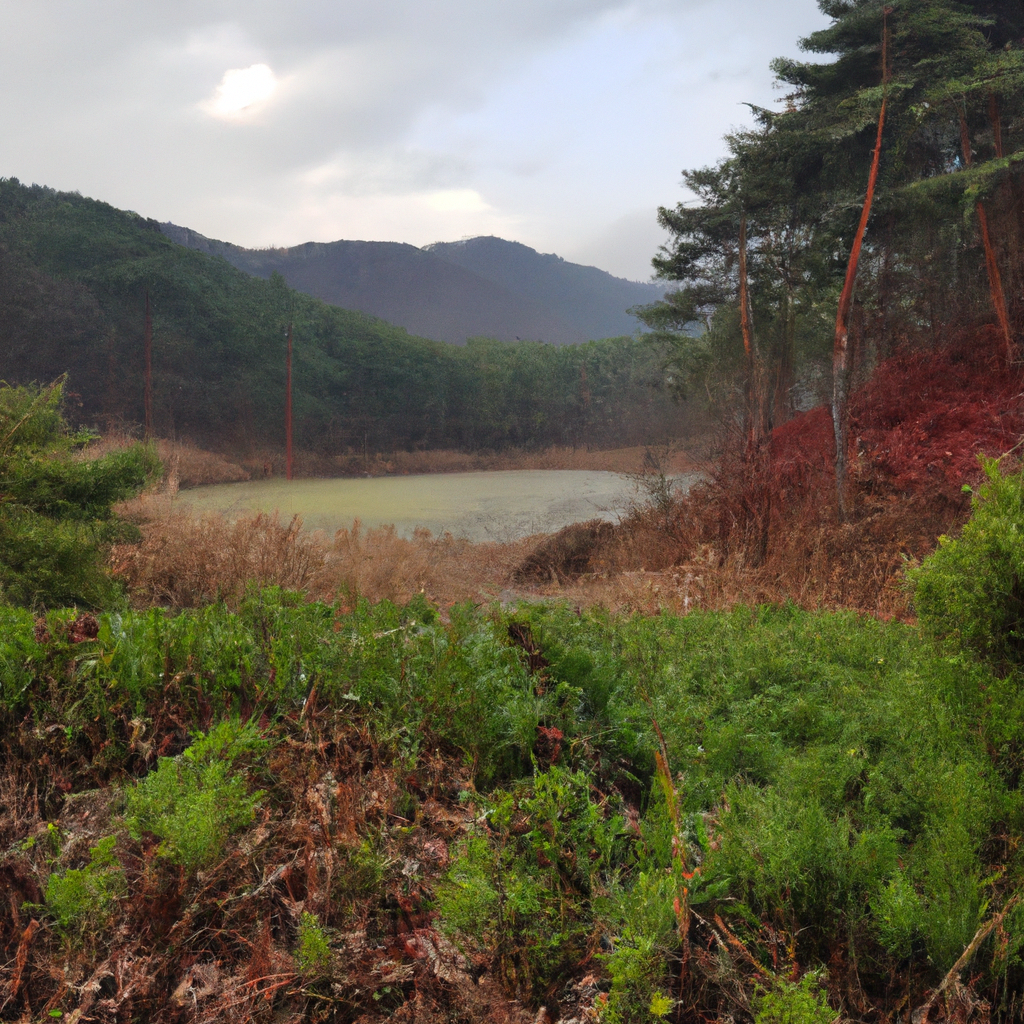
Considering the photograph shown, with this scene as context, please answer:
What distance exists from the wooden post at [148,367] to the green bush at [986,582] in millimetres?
27525

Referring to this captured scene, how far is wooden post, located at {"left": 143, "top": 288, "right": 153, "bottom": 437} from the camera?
26.4 metres

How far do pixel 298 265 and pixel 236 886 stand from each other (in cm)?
7341

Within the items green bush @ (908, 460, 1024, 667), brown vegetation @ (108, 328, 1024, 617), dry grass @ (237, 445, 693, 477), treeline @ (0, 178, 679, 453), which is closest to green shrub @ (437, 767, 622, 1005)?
green bush @ (908, 460, 1024, 667)

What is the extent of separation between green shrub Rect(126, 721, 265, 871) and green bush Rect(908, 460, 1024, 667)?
231 centimetres

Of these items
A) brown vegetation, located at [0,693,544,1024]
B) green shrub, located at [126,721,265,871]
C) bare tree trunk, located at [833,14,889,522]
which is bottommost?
brown vegetation, located at [0,693,544,1024]

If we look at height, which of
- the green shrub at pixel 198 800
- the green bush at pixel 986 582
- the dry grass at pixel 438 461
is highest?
the dry grass at pixel 438 461

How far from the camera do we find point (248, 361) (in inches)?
1212

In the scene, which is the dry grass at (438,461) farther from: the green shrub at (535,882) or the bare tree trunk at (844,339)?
the green shrub at (535,882)

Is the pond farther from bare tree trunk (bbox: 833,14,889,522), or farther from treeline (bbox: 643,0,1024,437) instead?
treeline (bbox: 643,0,1024,437)

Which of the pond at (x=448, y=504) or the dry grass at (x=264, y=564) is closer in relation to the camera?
the dry grass at (x=264, y=564)

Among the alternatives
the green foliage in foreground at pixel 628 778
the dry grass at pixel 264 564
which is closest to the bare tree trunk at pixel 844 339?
the dry grass at pixel 264 564

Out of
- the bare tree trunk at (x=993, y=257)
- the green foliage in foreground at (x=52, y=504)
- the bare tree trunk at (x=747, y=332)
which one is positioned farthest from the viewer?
the bare tree trunk at (x=747, y=332)

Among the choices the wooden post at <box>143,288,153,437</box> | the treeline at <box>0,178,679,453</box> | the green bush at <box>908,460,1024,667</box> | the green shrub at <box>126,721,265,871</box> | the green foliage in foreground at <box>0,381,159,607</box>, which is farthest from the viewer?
the wooden post at <box>143,288,153,437</box>

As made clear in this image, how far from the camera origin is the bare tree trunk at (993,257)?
13047 millimetres
